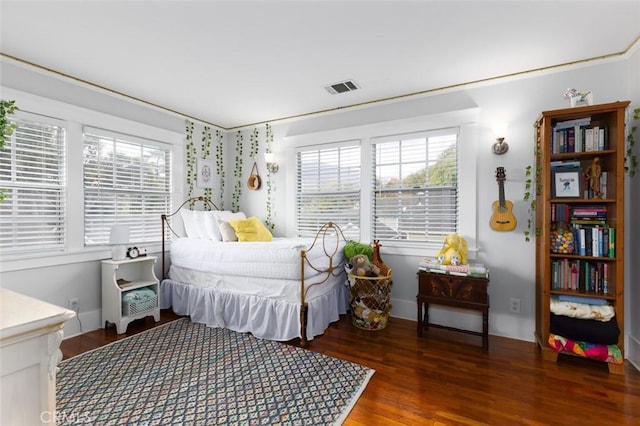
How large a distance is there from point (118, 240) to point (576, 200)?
4107mm

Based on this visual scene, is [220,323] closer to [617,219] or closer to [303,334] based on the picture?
[303,334]

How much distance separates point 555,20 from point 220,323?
3738 mm

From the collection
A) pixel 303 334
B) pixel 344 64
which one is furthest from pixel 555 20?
pixel 303 334

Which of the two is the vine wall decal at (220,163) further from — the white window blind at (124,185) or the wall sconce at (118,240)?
the wall sconce at (118,240)

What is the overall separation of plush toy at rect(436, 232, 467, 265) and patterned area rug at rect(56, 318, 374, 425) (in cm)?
131

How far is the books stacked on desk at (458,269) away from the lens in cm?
274

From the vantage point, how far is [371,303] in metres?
3.11

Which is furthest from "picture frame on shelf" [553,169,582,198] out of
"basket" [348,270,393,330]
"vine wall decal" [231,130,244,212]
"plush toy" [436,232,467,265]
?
"vine wall decal" [231,130,244,212]

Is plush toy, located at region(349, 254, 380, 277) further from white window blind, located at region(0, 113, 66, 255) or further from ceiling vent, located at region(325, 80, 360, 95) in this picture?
white window blind, located at region(0, 113, 66, 255)

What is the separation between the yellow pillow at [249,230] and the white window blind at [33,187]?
1641 millimetres

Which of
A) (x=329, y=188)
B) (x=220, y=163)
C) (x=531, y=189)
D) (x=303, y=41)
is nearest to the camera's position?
(x=303, y=41)

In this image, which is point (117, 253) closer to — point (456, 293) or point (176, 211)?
point (176, 211)

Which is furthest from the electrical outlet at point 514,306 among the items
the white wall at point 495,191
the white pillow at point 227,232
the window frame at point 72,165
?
the window frame at point 72,165

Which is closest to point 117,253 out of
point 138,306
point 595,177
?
point 138,306
